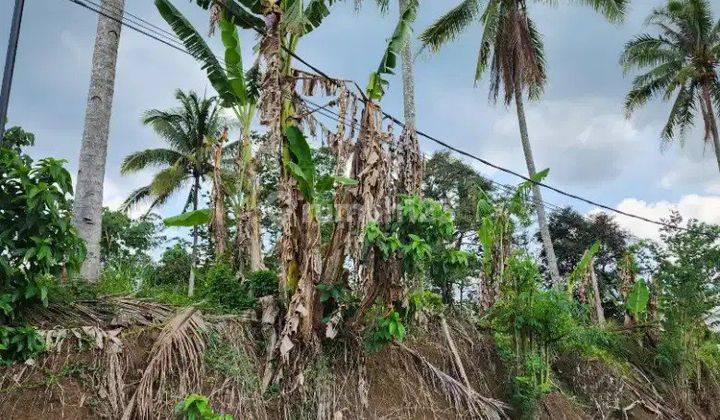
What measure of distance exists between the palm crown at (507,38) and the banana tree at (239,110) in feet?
26.7

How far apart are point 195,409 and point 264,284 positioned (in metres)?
2.34

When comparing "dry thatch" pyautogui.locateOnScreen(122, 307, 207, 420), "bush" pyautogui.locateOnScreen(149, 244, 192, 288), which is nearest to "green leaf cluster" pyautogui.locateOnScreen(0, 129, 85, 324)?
"dry thatch" pyautogui.locateOnScreen(122, 307, 207, 420)

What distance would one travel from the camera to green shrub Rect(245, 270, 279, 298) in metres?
7.21

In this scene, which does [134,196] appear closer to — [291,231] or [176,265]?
[176,265]

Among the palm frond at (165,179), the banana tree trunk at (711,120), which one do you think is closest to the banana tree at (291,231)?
the palm frond at (165,179)

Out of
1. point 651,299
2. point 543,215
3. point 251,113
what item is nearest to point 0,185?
point 251,113

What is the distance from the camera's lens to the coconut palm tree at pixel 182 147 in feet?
68.4

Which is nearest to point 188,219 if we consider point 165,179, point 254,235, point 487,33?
point 254,235

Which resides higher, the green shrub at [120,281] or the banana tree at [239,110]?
the banana tree at [239,110]

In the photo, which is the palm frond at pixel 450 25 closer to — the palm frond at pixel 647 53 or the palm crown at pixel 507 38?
the palm crown at pixel 507 38

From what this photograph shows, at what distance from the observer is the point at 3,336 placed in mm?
4844

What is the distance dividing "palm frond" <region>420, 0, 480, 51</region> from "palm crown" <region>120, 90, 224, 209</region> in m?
8.60

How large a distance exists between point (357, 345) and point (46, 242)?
3468mm

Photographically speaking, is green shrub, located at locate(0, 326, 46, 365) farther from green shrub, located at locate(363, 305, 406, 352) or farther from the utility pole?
green shrub, located at locate(363, 305, 406, 352)
